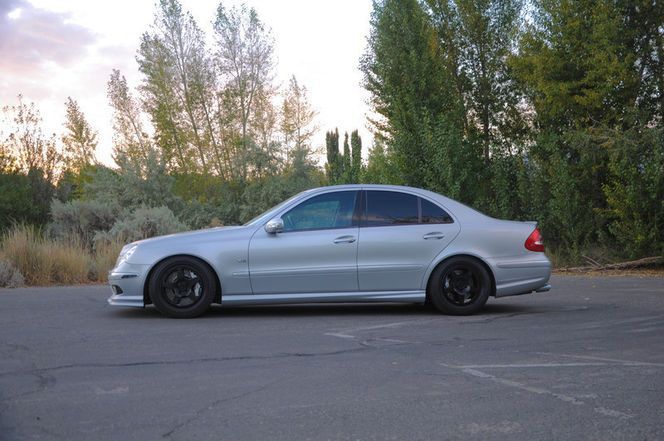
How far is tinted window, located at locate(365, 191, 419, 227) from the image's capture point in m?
9.69

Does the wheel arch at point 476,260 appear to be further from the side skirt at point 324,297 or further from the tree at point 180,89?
the tree at point 180,89

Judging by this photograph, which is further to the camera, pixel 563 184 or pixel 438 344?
pixel 563 184

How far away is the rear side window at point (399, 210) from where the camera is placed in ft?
31.8

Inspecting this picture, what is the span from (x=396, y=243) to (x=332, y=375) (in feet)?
11.8

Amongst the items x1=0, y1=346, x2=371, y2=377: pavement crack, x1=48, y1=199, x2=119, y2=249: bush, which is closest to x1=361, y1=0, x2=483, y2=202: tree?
x1=48, y1=199, x2=119, y2=249: bush

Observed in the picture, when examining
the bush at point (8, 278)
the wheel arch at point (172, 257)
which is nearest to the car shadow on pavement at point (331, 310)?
the wheel arch at point (172, 257)

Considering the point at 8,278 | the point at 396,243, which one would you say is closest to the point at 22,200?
the point at 8,278

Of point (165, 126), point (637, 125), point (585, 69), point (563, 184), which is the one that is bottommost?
point (563, 184)

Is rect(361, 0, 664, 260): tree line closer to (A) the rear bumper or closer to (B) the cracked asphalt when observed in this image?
(A) the rear bumper

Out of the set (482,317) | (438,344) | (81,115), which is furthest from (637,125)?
(81,115)

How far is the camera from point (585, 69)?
64.7 ft

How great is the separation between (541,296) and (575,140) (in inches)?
307

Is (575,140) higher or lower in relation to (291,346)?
higher

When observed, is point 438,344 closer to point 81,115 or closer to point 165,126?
point 165,126
